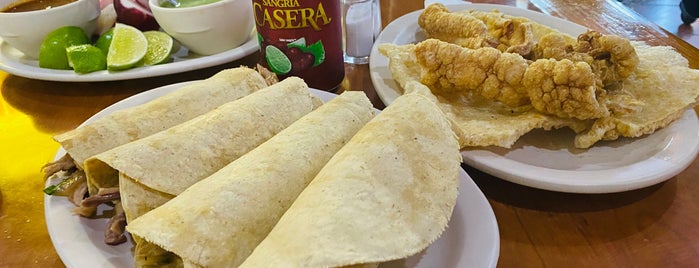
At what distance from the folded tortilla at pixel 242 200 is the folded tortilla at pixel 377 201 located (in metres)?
0.08

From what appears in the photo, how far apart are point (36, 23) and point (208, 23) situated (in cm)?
63

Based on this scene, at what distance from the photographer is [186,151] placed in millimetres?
1062

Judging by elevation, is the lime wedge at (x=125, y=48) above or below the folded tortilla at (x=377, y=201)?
below

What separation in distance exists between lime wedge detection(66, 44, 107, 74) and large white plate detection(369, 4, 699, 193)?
39.7 inches

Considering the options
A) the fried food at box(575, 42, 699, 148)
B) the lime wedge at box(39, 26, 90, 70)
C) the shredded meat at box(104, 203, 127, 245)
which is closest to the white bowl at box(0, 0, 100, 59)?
the lime wedge at box(39, 26, 90, 70)

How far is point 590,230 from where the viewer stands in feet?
3.69

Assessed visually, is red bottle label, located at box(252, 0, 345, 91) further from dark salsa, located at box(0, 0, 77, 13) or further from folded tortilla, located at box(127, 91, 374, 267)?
dark salsa, located at box(0, 0, 77, 13)

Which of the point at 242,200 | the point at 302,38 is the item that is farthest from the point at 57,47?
the point at 242,200

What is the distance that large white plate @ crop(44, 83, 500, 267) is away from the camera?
923 mm

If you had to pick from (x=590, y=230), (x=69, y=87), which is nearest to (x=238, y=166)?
(x=590, y=230)

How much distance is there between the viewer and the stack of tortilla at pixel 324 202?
75cm

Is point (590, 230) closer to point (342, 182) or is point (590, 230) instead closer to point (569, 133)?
point (569, 133)

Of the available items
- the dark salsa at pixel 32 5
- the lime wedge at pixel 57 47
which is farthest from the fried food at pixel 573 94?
the dark salsa at pixel 32 5

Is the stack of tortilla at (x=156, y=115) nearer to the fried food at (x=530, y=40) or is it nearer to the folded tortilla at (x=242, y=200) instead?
the folded tortilla at (x=242, y=200)
